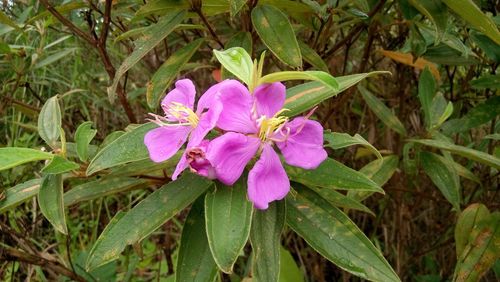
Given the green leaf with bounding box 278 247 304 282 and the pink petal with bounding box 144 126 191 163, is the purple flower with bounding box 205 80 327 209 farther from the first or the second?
the green leaf with bounding box 278 247 304 282

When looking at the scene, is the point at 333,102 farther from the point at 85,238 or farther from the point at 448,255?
the point at 85,238

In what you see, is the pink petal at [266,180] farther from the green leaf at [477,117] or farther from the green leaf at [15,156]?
the green leaf at [477,117]

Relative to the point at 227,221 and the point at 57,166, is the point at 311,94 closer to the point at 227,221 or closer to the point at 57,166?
the point at 227,221

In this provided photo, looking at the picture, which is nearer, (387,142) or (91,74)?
(387,142)

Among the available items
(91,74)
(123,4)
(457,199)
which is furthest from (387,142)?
(91,74)

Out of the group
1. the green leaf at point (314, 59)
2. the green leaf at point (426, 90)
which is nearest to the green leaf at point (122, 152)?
the green leaf at point (314, 59)

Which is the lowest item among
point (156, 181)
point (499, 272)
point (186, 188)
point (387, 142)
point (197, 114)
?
point (499, 272)
